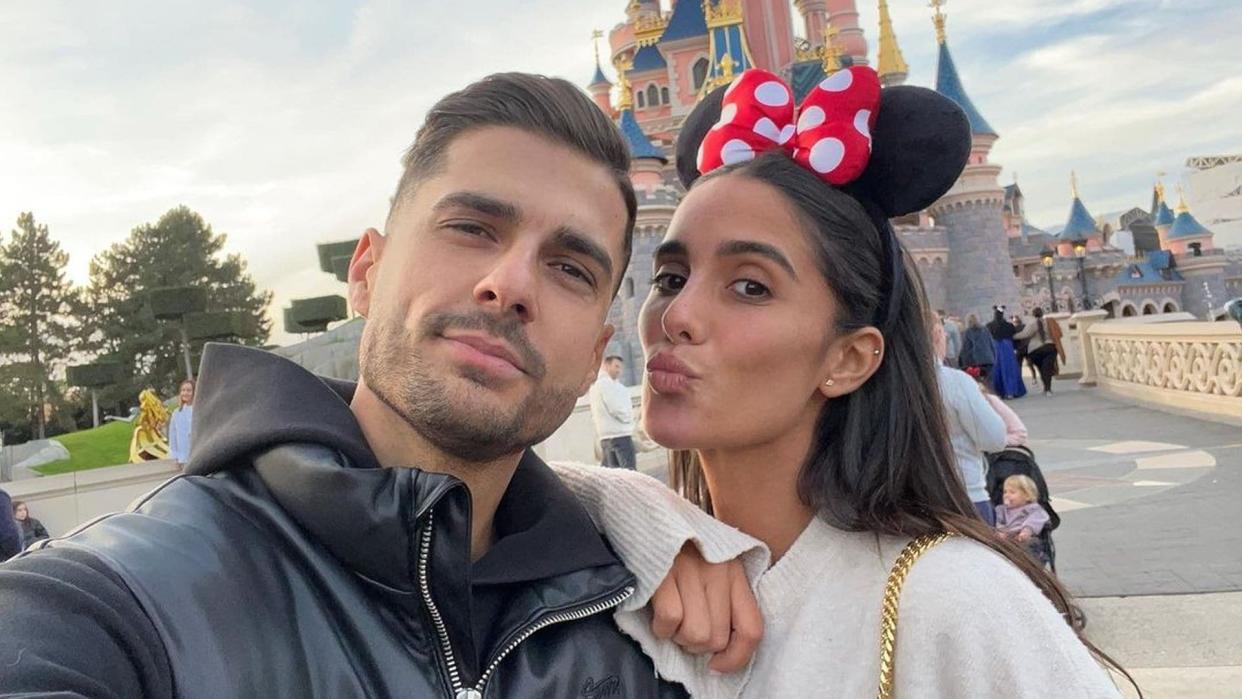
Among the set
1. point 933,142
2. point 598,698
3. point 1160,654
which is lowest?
point 1160,654

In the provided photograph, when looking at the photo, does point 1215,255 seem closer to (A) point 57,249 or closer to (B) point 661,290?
(B) point 661,290

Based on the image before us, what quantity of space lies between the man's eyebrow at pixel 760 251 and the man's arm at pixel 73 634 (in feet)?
3.43

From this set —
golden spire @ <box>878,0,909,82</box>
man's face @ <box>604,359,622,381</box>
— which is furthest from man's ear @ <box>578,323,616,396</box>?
golden spire @ <box>878,0,909,82</box>

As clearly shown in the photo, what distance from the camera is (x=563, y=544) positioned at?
141cm

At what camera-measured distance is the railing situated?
9617mm

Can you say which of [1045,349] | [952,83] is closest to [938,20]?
[952,83]

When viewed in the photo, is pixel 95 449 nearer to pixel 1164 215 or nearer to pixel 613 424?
pixel 613 424

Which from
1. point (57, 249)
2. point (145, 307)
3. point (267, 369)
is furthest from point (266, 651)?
point (57, 249)

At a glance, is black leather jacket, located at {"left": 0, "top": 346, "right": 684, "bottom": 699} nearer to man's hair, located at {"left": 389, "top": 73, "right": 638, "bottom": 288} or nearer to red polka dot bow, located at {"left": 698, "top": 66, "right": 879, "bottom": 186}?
man's hair, located at {"left": 389, "top": 73, "right": 638, "bottom": 288}

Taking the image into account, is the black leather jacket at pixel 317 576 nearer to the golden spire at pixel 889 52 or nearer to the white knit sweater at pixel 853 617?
the white knit sweater at pixel 853 617

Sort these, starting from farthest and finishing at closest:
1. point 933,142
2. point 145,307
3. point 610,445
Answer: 1. point 145,307
2. point 610,445
3. point 933,142

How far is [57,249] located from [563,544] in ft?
151

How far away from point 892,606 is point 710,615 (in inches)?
10.8

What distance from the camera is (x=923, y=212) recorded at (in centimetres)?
3244
